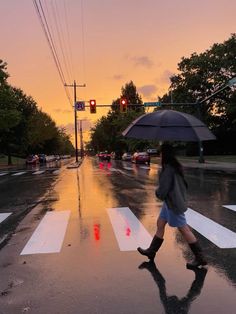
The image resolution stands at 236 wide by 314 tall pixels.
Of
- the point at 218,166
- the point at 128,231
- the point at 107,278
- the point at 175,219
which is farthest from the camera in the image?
the point at 218,166

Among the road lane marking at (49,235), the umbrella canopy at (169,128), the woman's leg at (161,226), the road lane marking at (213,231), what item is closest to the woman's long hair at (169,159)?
the umbrella canopy at (169,128)

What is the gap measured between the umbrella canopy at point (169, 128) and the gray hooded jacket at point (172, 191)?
1.49 feet

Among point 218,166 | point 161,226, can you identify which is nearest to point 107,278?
point 161,226

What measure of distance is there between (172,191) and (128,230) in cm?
298

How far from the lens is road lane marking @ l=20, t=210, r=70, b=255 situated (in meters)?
7.87

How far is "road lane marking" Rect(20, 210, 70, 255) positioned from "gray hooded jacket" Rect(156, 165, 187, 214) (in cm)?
215

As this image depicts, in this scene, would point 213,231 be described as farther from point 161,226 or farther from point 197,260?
point 197,260

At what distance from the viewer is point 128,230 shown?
30.7ft

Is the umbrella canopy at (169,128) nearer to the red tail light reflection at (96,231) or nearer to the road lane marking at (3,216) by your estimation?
the red tail light reflection at (96,231)

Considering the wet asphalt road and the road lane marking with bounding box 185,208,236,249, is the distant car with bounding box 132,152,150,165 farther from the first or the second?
the wet asphalt road

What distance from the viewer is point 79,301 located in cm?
522

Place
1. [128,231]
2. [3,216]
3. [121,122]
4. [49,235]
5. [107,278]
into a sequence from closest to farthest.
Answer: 1. [107,278]
2. [49,235]
3. [128,231]
4. [3,216]
5. [121,122]

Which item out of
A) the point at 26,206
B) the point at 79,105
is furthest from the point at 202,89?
the point at 26,206

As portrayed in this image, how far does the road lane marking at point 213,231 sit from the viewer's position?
8.10m
